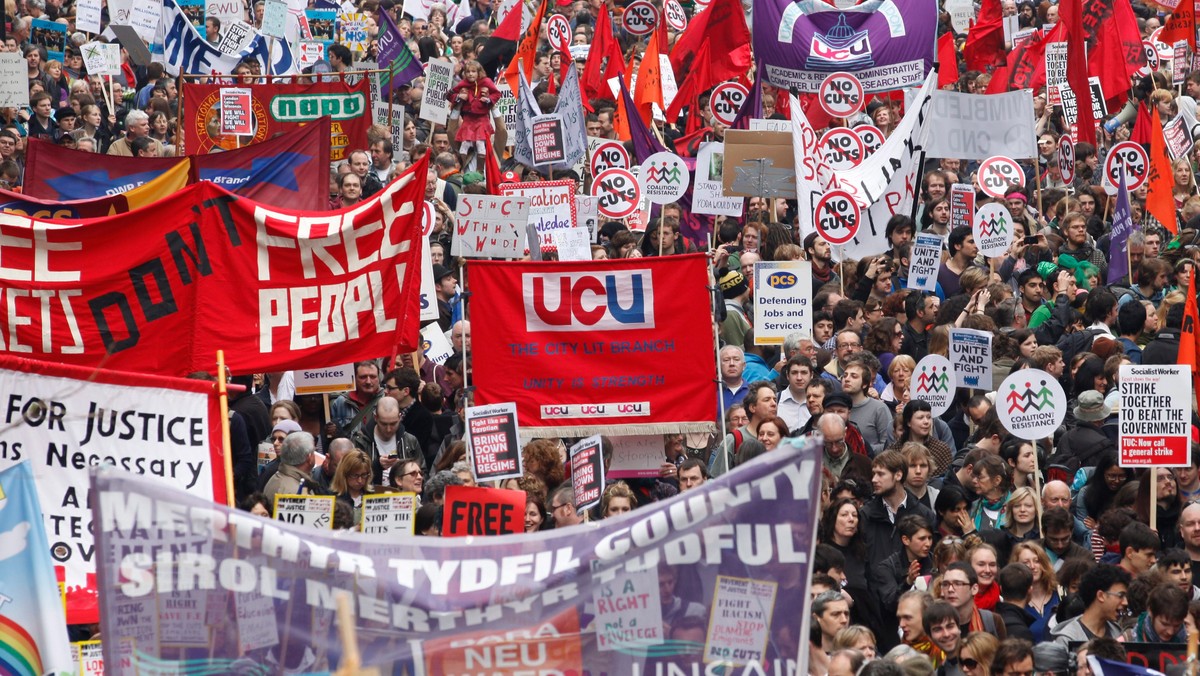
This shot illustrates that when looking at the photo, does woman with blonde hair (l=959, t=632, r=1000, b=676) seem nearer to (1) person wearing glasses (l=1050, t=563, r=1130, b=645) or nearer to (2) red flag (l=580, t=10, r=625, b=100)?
Result: (1) person wearing glasses (l=1050, t=563, r=1130, b=645)

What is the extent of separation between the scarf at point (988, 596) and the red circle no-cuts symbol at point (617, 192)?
8.31 meters

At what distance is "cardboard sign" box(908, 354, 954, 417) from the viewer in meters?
13.0

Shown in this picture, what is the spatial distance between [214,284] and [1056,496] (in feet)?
15.4

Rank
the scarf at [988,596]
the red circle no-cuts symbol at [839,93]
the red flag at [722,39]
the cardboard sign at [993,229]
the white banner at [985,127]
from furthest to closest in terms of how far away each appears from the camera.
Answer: the red flag at [722,39] → the red circle no-cuts symbol at [839,93] → the white banner at [985,127] → the cardboard sign at [993,229] → the scarf at [988,596]

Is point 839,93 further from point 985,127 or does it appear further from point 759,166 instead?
point 759,166

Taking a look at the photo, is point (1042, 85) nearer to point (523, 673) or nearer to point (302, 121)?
point (302, 121)

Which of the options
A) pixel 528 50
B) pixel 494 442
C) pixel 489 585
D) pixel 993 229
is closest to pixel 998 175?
pixel 993 229

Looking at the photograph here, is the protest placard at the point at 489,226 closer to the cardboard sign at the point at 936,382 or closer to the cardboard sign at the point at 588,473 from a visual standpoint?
the cardboard sign at the point at 936,382

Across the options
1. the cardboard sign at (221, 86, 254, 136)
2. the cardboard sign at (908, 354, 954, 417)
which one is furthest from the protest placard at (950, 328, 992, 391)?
the cardboard sign at (221, 86, 254, 136)

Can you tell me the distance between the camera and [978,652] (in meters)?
8.42

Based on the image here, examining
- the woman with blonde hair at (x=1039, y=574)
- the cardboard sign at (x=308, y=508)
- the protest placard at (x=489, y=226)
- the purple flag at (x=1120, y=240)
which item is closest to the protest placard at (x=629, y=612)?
the woman with blonde hair at (x=1039, y=574)

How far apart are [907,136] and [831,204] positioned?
5.54 ft

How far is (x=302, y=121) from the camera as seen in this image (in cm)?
1939

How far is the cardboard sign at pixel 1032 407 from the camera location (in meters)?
11.5
